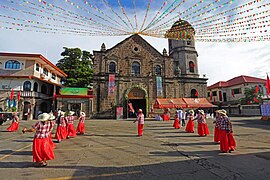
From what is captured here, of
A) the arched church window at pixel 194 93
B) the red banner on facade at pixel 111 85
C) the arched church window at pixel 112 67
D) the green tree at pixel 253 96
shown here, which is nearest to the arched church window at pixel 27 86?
the red banner on facade at pixel 111 85

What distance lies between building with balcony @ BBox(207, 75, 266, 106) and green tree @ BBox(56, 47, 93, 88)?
29916 millimetres

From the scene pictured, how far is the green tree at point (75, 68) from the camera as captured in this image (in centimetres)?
3275

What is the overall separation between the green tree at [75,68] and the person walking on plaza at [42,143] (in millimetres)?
28814

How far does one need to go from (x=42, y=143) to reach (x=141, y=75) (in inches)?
918

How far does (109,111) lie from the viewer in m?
25.2

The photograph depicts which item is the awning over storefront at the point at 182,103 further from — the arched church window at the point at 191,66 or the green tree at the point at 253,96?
the green tree at the point at 253,96

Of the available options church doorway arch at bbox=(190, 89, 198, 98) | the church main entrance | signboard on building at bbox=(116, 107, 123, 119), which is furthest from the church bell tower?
signboard on building at bbox=(116, 107, 123, 119)

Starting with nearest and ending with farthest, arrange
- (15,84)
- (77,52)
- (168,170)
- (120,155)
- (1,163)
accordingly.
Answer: (168,170) < (1,163) < (120,155) < (15,84) < (77,52)

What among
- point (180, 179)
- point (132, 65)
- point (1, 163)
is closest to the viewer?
point (180, 179)

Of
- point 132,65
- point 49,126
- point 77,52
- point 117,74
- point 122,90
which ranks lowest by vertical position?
point 49,126

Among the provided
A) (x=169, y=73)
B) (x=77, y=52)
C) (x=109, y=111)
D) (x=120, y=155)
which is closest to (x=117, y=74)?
(x=109, y=111)

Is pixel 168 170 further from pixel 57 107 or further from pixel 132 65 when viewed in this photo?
pixel 132 65

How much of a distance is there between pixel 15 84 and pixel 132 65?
17.0 meters

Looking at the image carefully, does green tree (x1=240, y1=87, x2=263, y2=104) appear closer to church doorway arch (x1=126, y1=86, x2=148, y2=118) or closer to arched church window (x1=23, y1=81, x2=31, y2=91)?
church doorway arch (x1=126, y1=86, x2=148, y2=118)
